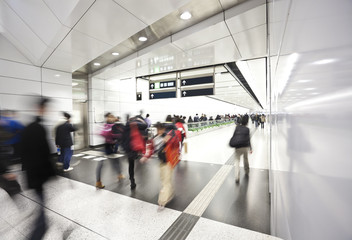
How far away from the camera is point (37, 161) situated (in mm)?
2055

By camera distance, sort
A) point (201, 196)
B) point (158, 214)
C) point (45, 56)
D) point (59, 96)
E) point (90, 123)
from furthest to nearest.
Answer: point (90, 123), point (59, 96), point (45, 56), point (201, 196), point (158, 214)

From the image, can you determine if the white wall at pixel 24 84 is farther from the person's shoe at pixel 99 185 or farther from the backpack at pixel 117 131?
the person's shoe at pixel 99 185

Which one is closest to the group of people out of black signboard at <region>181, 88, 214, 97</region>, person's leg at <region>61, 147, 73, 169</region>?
person's leg at <region>61, 147, 73, 169</region>

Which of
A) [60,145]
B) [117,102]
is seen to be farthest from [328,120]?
[117,102]

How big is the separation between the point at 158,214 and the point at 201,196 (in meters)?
0.98

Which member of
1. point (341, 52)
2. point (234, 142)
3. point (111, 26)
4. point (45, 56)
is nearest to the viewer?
point (341, 52)

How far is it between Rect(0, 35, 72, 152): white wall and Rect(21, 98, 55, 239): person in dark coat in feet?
11.3

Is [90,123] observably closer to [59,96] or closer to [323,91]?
[59,96]

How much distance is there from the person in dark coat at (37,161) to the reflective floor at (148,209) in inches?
7.1

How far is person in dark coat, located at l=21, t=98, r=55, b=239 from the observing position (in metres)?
2.02

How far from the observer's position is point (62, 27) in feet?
11.4

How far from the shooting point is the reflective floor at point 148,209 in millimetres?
2355

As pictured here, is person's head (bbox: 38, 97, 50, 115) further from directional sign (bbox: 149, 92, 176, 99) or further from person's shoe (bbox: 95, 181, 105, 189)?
directional sign (bbox: 149, 92, 176, 99)

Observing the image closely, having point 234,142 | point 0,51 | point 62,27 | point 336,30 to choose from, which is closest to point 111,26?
point 62,27
